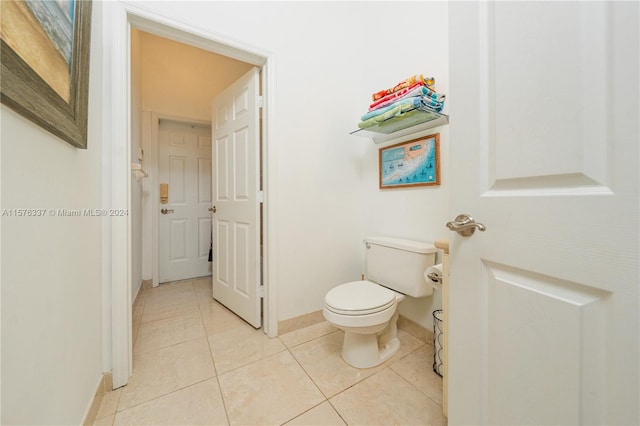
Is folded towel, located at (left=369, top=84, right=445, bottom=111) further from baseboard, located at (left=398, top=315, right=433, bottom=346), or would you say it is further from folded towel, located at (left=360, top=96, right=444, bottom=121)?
baseboard, located at (left=398, top=315, right=433, bottom=346)

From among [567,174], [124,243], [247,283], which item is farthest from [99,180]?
[567,174]

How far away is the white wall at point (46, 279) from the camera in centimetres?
Result: 53

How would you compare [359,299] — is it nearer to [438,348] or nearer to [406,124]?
[438,348]

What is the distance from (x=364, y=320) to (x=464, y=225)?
31.4 inches

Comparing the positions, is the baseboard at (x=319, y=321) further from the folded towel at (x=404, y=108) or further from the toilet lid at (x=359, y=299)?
the folded towel at (x=404, y=108)

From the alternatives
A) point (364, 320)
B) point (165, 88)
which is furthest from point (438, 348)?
point (165, 88)

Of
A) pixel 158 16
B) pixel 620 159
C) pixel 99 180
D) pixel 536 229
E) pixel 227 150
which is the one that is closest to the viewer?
pixel 620 159

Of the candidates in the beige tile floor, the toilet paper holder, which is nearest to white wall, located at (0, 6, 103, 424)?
the beige tile floor

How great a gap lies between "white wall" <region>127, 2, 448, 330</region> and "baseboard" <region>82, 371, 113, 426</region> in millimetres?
915

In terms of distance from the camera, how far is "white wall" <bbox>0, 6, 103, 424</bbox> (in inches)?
20.8

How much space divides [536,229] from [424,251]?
89 cm

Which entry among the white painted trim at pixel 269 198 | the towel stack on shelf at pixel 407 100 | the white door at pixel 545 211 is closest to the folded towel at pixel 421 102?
the towel stack on shelf at pixel 407 100

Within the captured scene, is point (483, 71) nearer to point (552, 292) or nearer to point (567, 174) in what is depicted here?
point (567, 174)

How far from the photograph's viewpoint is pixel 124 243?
47.0 inches
